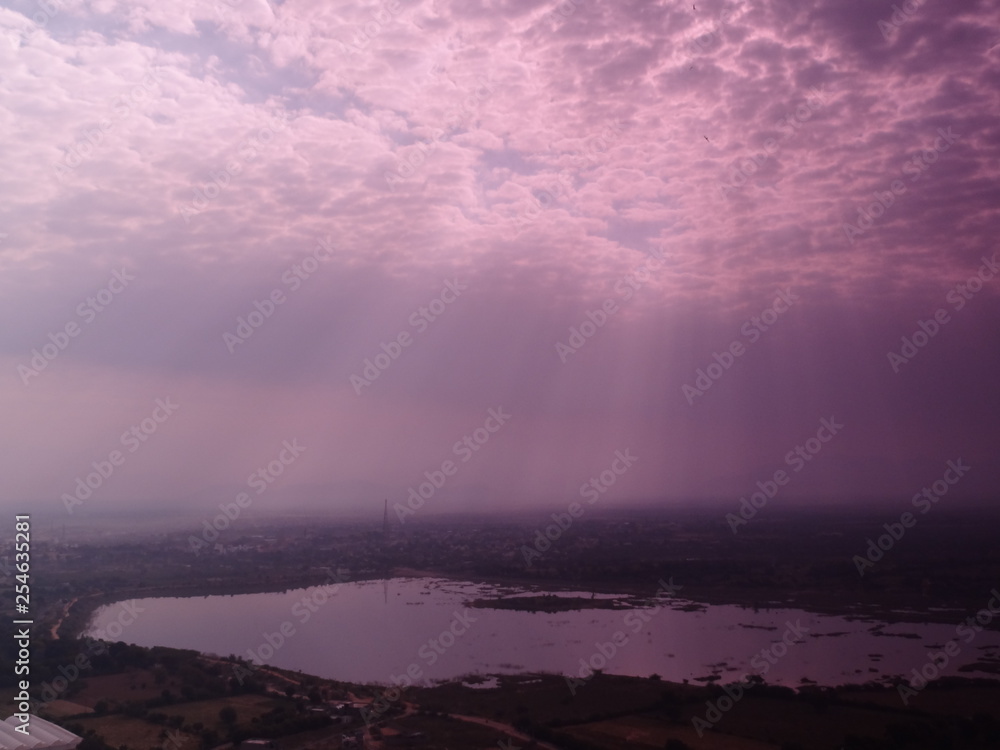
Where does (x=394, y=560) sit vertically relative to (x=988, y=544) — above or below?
below

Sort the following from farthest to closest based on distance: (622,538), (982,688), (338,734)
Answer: (622,538) < (982,688) < (338,734)

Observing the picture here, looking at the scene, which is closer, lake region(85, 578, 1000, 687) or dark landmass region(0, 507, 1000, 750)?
dark landmass region(0, 507, 1000, 750)

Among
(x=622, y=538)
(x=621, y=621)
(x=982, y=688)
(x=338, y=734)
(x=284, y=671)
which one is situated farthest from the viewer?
(x=622, y=538)

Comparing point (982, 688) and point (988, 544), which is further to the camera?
point (988, 544)

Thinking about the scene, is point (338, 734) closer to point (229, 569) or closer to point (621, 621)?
point (621, 621)

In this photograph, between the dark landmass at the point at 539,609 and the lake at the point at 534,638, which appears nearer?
the dark landmass at the point at 539,609

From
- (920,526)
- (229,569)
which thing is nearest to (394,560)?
(229,569)

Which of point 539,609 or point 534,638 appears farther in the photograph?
point 539,609
